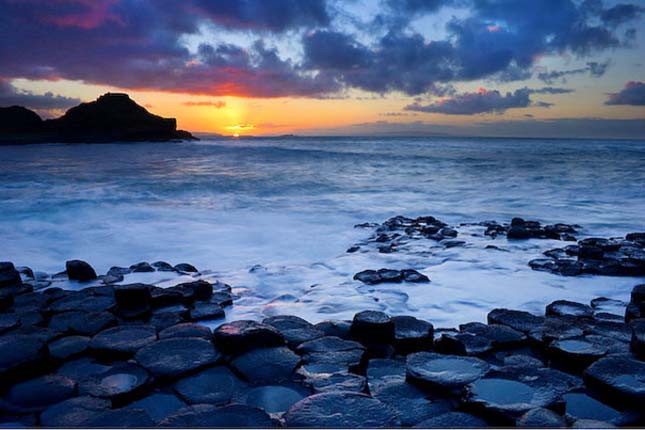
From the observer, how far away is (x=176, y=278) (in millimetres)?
5688

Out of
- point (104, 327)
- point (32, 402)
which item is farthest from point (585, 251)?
point (32, 402)

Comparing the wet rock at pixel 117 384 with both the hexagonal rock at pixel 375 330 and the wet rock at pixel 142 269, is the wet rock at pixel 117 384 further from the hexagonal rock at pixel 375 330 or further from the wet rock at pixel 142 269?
the wet rock at pixel 142 269

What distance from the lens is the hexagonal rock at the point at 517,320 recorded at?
138 inches

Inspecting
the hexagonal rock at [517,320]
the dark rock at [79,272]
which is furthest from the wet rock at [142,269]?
the hexagonal rock at [517,320]

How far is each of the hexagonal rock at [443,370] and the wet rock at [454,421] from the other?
25 centimetres

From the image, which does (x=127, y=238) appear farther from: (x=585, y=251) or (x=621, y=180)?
(x=621, y=180)

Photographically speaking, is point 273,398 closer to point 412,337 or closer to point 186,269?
point 412,337

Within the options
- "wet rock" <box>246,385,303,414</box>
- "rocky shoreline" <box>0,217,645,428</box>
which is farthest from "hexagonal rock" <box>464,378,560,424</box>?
"wet rock" <box>246,385,303,414</box>

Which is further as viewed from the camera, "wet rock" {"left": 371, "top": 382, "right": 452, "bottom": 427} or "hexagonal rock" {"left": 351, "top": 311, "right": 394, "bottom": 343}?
"hexagonal rock" {"left": 351, "top": 311, "right": 394, "bottom": 343}

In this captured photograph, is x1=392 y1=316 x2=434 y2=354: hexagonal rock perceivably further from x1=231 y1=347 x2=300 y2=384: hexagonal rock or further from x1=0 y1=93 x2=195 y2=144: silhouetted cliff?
x1=0 y1=93 x2=195 y2=144: silhouetted cliff

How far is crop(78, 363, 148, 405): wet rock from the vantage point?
8.21ft

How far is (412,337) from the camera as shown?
328 cm

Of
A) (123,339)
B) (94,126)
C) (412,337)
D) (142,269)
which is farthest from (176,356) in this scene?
(94,126)

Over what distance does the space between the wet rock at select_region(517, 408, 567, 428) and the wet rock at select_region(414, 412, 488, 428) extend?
0.19m
